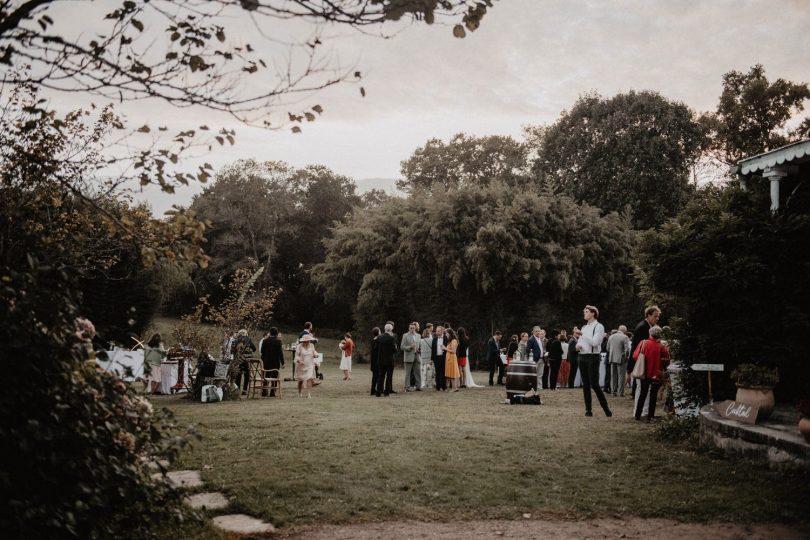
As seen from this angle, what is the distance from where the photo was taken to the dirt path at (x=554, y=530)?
5.38 meters

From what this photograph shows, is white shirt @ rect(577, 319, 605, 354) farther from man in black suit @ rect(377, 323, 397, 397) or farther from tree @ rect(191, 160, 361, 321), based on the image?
tree @ rect(191, 160, 361, 321)

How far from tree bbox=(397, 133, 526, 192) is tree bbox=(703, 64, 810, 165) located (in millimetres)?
14908

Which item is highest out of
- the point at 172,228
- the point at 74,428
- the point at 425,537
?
the point at 172,228

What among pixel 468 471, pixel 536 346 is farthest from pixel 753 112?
pixel 468 471

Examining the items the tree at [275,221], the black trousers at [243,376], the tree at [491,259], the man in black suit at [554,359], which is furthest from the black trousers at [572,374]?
the tree at [275,221]

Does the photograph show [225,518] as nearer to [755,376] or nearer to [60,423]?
[60,423]

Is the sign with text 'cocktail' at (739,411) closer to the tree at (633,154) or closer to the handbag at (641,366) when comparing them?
the handbag at (641,366)

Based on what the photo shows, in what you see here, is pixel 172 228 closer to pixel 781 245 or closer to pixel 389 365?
pixel 781 245

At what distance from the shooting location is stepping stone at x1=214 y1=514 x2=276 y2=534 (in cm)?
539

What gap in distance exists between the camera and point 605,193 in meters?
35.3

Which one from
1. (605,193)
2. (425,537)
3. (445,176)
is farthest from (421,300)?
(425,537)

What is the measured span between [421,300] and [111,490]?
90.7 feet

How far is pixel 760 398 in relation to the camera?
8070mm

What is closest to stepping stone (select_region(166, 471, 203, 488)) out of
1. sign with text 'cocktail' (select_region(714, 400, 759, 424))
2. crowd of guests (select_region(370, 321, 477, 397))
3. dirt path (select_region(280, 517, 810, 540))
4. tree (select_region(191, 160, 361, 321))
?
dirt path (select_region(280, 517, 810, 540))
